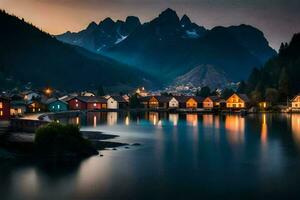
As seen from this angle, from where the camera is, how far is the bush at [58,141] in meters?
40.9

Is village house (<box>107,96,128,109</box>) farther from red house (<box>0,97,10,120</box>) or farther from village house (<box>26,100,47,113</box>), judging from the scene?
red house (<box>0,97,10,120</box>)

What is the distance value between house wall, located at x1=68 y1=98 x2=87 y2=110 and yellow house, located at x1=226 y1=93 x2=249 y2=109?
46.2 m

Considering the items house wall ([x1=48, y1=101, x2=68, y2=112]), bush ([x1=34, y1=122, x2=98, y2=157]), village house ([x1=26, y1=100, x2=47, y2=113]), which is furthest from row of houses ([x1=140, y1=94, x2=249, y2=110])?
bush ([x1=34, y1=122, x2=98, y2=157])

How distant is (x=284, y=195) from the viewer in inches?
1184

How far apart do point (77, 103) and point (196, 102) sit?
40903mm

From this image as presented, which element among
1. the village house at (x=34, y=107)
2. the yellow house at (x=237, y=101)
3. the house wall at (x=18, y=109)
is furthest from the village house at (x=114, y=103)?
the house wall at (x=18, y=109)

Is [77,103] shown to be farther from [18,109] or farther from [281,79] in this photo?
[281,79]

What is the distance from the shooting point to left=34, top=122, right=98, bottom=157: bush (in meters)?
40.9

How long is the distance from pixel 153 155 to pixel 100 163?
7.61 meters

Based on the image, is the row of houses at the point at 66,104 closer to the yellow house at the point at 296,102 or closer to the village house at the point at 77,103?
the village house at the point at 77,103

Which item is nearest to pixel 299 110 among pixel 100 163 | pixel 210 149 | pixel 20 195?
pixel 210 149

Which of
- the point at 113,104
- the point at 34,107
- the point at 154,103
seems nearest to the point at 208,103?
the point at 154,103

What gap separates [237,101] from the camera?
5379 inches

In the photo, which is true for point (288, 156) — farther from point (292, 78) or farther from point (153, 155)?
point (292, 78)
